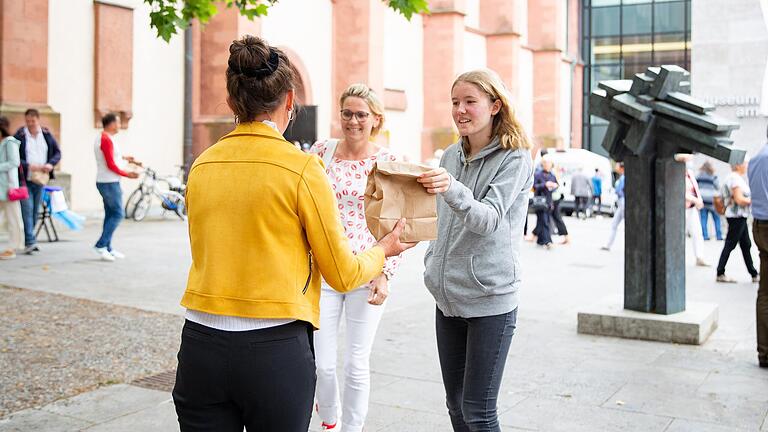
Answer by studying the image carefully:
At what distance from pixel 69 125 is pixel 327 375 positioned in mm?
16265

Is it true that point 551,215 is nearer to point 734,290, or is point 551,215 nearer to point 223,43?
point 734,290

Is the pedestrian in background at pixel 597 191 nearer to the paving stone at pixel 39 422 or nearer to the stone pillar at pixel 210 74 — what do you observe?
the stone pillar at pixel 210 74

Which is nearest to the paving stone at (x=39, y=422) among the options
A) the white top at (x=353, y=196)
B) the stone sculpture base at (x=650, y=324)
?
the white top at (x=353, y=196)

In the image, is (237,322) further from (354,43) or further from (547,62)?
(547,62)

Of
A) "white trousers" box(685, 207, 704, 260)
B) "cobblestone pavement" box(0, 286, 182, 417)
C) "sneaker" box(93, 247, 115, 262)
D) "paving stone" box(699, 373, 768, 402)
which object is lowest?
"paving stone" box(699, 373, 768, 402)

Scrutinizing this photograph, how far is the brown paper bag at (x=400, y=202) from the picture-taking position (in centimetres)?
291

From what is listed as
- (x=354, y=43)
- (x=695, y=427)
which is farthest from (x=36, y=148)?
(x=354, y=43)

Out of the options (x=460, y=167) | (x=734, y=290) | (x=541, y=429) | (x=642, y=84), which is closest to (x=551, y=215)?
(x=734, y=290)

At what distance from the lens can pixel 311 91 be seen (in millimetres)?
26172

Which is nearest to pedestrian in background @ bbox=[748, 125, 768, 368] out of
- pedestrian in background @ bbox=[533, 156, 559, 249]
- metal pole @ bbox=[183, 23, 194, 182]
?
pedestrian in background @ bbox=[533, 156, 559, 249]

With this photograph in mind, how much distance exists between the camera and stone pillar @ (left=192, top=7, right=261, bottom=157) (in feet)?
72.1

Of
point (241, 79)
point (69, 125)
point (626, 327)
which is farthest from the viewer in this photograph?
point (69, 125)

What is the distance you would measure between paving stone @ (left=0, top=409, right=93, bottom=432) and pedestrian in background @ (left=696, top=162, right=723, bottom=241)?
1610 cm

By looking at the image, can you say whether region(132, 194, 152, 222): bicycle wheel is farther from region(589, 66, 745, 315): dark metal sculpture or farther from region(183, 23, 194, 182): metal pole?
region(589, 66, 745, 315): dark metal sculpture
